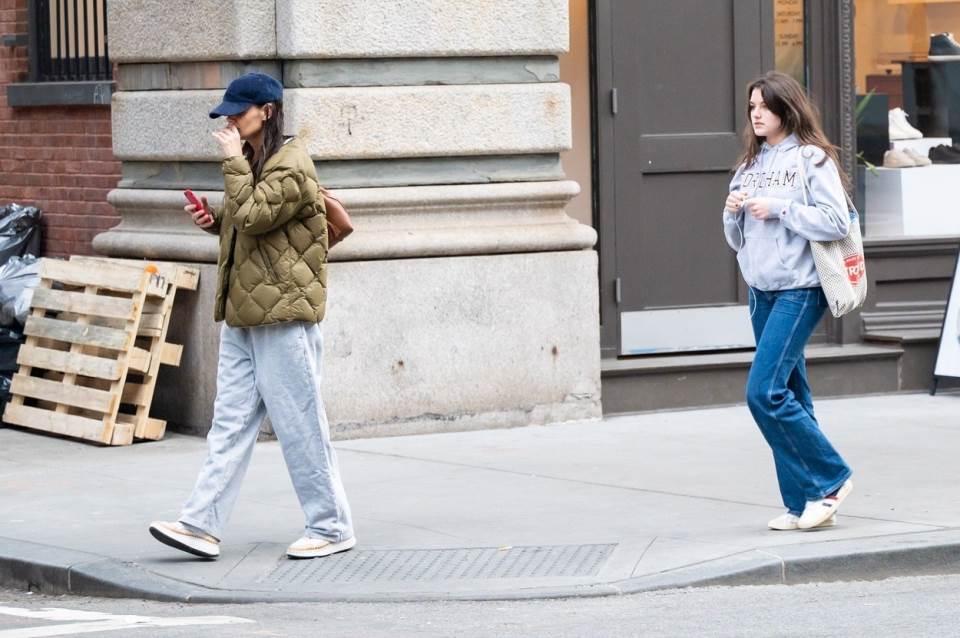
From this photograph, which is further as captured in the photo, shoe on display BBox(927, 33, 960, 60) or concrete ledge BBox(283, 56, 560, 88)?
shoe on display BBox(927, 33, 960, 60)

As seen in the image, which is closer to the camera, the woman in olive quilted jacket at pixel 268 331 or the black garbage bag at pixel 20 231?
the woman in olive quilted jacket at pixel 268 331

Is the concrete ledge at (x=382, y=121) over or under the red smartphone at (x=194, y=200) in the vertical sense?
over

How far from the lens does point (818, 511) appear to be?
→ 25.1 feet

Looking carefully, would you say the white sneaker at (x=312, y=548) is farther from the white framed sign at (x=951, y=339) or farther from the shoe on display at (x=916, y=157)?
the shoe on display at (x=916, y=157)

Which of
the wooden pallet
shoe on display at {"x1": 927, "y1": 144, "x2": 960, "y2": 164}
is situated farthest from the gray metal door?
the wooden pallet

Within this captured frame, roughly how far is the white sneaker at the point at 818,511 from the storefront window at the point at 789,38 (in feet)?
Result: 16.5

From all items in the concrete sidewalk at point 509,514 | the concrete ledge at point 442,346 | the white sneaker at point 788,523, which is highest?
the concrete ledge at point 442,346

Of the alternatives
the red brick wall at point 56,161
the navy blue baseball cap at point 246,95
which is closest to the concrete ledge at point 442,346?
the red brick wall at point 56,161

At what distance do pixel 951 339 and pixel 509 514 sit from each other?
4577 millimetres

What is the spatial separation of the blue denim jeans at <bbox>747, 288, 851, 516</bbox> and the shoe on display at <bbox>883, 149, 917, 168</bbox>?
520cm

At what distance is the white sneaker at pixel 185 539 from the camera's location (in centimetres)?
728

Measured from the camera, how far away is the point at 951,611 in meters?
6.58

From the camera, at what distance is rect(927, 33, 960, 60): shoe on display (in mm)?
12680

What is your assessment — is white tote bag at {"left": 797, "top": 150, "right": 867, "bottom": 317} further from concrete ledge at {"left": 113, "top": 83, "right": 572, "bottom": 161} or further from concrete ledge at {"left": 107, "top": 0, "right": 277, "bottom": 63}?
concrete ledge at {"left": 107, "top": 0, "right": 277, "bottom": 63}
